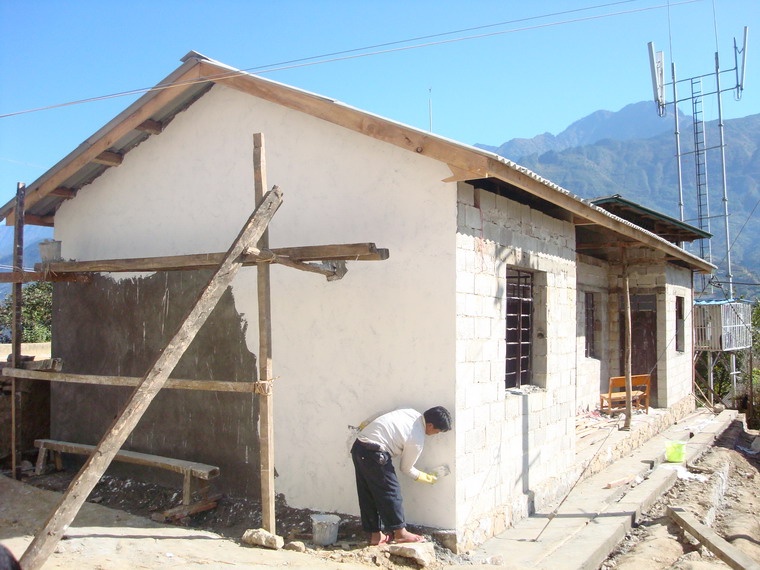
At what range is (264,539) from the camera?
5.46 metres

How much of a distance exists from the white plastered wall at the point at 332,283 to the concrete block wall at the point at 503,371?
243 mm

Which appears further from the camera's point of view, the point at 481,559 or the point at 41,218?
the point at 41,218

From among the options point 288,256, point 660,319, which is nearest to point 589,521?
point 288,256

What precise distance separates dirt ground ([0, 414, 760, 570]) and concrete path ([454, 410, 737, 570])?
8.2 inches

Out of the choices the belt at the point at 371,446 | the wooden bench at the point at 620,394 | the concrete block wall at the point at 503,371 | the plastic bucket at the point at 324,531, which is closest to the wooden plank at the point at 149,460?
the plastic bucket at the point at 324,531

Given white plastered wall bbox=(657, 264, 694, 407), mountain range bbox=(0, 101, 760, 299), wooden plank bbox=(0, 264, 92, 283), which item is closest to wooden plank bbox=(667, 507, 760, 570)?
white plastered wall bbox=(657, 264, 694, 407)

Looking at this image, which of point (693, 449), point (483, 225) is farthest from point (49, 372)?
point (693, 449)

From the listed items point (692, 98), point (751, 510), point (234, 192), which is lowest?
point (751, 510)

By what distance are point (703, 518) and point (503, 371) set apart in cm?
362

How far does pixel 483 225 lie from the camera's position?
255 inches

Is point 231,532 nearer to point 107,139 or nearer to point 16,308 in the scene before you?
point 16,308

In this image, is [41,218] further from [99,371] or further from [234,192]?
[234,192]

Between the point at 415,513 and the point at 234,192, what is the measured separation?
4.07 m

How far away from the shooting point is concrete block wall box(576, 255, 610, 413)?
12.6m
